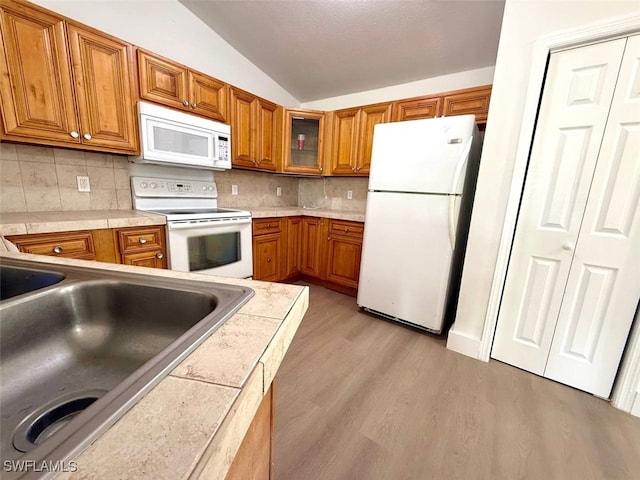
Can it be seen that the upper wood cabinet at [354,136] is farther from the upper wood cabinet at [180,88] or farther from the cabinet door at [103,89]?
the cabinet door at [103,89]

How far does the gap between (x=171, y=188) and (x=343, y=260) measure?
177 centimetres

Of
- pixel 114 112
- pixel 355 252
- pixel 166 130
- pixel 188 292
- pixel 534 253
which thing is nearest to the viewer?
pixel 188 292

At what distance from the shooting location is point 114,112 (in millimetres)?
1704

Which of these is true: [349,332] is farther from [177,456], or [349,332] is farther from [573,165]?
[177,456]

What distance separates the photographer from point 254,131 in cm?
258

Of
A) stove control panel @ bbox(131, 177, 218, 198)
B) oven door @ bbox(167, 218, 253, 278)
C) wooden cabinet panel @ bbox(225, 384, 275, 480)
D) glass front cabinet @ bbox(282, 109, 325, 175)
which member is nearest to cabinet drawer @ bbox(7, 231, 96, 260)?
oven door @ bbox(167, 218, 253, 278)

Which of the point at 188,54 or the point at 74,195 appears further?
the point at 188,54

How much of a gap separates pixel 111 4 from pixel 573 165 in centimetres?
311

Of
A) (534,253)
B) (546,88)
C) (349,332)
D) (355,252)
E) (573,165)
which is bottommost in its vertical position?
(349,332)

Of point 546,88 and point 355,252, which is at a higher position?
point 546,88

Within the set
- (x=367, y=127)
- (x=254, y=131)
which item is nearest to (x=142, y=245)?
(x=254, y=131)

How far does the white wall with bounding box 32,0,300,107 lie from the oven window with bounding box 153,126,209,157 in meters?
0.70

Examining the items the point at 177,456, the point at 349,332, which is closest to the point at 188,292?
the point at 177,456

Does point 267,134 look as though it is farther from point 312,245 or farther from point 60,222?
point 60,222
